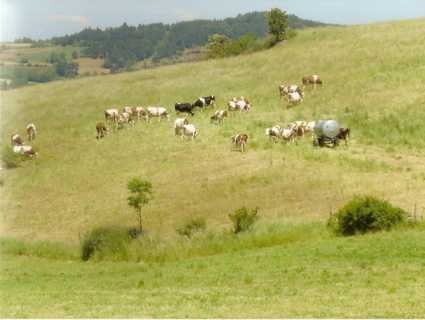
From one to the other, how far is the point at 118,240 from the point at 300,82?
109 feet

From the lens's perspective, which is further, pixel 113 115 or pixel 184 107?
pixel 184 107

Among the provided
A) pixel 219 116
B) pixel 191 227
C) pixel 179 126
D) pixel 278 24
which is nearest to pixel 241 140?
pixel 179 126

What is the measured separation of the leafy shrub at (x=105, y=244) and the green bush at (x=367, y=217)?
8.10 metres

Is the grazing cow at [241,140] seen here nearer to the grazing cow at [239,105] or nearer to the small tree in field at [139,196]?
the grazing cow at [239,105]

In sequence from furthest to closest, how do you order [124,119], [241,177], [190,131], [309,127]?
[124,119] → [190,131] → [309,127] → [241,177]

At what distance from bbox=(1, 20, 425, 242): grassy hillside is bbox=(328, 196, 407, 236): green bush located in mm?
3350

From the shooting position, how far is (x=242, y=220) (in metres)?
27.1

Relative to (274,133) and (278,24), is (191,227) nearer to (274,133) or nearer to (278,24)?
(274,133)

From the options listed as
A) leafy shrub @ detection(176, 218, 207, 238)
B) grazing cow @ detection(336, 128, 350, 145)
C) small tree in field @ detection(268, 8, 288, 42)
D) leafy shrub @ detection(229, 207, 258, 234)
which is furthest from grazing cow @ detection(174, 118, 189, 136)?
small tree in field @ detection(268, 8, 288, 42)

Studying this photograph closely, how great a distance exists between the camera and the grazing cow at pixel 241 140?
4050 centimetres

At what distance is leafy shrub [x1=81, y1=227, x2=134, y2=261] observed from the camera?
26.5m

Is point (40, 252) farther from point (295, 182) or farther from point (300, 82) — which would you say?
point (300, 82)

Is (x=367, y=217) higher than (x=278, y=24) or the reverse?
the reverse

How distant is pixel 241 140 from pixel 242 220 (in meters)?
13.9
